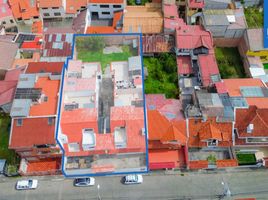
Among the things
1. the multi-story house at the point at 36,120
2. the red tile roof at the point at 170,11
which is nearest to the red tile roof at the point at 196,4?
the red tile roof at the point at 170,11

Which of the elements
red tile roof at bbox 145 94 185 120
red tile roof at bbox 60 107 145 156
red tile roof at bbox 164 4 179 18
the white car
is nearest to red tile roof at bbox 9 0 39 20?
red tile roof at bbox 164 4 179 18

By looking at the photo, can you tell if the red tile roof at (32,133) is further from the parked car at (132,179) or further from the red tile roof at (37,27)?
the red tile roof at (37,27)

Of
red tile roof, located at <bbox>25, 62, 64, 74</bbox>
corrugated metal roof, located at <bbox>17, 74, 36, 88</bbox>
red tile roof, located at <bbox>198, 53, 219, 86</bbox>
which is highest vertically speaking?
red tile roof, located at <bbox>198, 53, 219, 86</bbox>

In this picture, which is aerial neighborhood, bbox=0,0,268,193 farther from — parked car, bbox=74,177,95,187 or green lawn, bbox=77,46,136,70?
parked car, bbox=74,177,95,187

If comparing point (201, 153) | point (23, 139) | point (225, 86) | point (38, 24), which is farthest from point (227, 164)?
point (38, 24)

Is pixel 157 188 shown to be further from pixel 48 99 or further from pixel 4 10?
pixel 4 10

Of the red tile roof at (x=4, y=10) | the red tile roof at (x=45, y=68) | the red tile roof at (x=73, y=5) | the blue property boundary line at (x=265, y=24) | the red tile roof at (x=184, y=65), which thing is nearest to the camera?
the red tile roof at (x=45, y=68)
